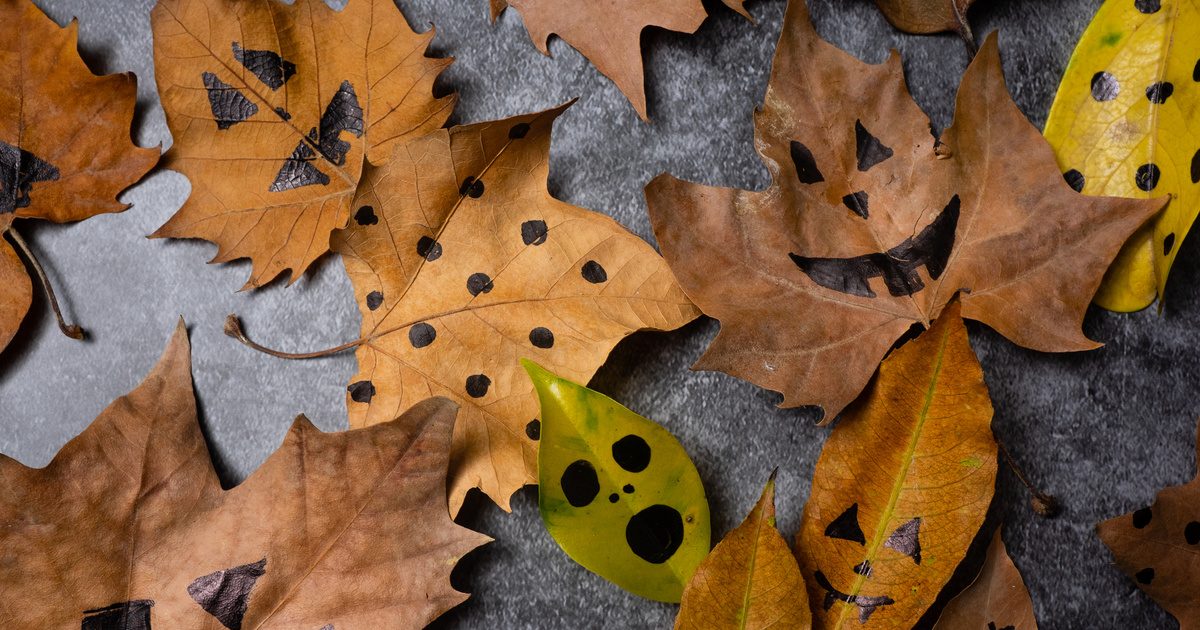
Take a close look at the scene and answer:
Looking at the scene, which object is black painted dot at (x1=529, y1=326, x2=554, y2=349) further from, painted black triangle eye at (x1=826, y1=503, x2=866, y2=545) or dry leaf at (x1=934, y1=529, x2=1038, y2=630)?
dry leaf at (x1=934, y1=529, x2=1038, y2=630)

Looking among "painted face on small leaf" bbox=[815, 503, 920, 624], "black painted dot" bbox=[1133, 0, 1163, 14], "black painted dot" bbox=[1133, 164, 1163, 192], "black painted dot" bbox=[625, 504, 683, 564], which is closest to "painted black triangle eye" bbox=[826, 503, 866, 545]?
"painted face on small leaf" bbox=[815, 503, 920, 624]

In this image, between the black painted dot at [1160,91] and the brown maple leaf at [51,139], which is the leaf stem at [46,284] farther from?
the black painted dot at [1160,91]

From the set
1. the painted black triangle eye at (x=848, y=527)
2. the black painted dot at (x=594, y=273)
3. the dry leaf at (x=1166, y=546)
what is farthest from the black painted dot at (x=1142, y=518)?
the black painted dot at (x=594, y=273)

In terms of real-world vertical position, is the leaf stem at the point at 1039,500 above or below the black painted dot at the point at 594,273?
below

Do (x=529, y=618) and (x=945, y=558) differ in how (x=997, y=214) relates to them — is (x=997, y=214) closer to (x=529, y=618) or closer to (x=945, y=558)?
(x=945, y=558)

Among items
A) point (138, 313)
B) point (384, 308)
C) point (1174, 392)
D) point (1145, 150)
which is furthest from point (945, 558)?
point (138, 313)
